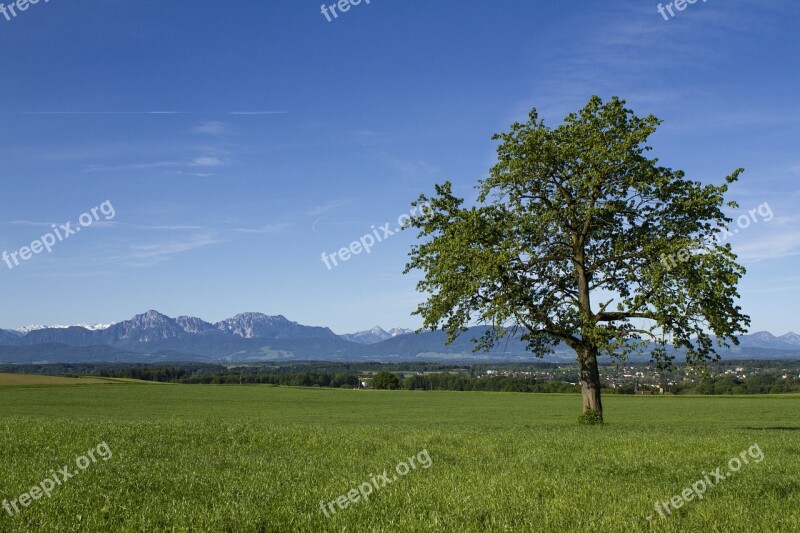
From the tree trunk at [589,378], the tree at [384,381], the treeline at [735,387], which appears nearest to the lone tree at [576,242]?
the tree trunk at [589,378]

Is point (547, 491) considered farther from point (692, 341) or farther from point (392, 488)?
point (692, 341)

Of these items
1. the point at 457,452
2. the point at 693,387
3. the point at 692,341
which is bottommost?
the point at 693,387

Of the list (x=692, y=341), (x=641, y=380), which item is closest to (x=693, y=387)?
(x=641, y=380)

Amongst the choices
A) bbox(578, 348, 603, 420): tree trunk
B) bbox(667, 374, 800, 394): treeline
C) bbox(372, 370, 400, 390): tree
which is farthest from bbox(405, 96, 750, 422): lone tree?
bbox(372, 370, 400, 390): tree

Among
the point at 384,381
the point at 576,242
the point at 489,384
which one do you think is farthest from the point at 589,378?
the point at 384,381

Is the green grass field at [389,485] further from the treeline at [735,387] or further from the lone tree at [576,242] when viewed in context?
the treeline at [735,387]

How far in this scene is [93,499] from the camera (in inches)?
443

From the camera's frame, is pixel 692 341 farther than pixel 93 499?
Yes

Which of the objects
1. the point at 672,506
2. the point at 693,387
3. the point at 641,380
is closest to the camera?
the point at 672,506

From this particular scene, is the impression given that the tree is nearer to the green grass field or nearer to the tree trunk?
the tree trunk

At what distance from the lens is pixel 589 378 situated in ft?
106

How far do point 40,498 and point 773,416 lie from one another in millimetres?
69919

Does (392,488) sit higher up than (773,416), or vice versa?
(392,488)

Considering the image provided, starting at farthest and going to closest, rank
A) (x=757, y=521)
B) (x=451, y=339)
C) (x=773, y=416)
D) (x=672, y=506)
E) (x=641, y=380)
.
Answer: (x=641, y=380) → (x=773, y=416) → (x=451, y=339) → (x=672, y=506) → (x=757, y=521)
